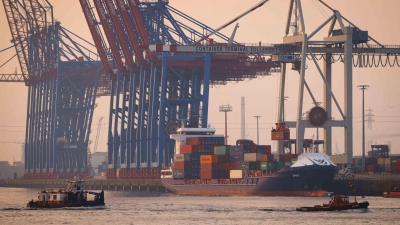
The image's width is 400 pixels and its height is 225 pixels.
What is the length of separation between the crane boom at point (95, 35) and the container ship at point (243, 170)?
35116mm

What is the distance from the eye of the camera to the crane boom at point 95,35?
178875 millimetres

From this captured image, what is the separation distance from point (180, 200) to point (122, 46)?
45062 mm

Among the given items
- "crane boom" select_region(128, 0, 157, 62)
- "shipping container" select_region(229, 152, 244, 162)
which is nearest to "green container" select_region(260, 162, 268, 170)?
"shipping container" select_region(229, 152, 244, 162)

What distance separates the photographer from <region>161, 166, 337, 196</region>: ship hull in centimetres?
13000

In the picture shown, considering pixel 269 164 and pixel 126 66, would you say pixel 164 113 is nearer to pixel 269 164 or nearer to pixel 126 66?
pixel 126 66

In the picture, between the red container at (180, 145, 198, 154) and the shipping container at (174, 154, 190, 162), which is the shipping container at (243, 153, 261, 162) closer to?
the red container at (180, 145, 198, 154)

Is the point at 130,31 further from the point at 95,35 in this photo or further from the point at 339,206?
the point at 339,206

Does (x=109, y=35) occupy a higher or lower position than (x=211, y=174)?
higher

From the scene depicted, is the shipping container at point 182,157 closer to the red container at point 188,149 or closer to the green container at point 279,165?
the red container at point 188,149

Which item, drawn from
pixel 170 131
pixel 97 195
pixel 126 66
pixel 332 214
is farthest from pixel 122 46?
pixel 332 214

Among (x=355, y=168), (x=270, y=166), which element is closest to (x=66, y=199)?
(x=270, y=166)

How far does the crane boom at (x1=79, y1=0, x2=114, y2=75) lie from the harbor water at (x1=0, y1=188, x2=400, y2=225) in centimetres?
5530

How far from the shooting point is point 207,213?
344 ft

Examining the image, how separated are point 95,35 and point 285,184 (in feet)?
185
